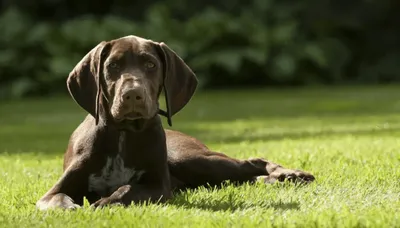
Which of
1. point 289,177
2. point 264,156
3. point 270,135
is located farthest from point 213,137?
point 289,177

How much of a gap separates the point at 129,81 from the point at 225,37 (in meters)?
16.4

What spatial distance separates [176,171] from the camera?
634cm

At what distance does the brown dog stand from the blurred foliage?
13412 millimetres

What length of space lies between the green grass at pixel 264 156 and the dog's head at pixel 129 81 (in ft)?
1.93

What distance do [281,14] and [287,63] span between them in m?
2.57

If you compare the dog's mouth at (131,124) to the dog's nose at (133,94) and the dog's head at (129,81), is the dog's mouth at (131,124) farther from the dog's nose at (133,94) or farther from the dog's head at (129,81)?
the dog's nose at (133,94)

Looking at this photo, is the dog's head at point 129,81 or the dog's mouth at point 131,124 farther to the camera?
the dog's mouth at point 131,124

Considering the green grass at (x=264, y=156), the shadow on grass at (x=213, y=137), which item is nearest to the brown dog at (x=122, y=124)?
the green grass at (x=264, y=156)

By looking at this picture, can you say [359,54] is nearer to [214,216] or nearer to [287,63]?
[287,63]

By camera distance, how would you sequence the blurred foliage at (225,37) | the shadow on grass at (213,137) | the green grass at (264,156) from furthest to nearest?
the blurred foliage at (225,37)
the shadow on grass at (213,137)
the green grass at (264,156)

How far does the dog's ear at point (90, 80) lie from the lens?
5.73m

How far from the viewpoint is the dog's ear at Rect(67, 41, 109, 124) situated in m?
5.73

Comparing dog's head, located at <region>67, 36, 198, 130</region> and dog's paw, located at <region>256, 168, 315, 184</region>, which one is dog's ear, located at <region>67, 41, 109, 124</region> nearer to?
dog's head, located at <region>67, 36, 198, 130</region>

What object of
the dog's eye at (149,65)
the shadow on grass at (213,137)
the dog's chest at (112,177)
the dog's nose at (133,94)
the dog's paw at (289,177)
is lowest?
the shadow on grass at (213,137)
